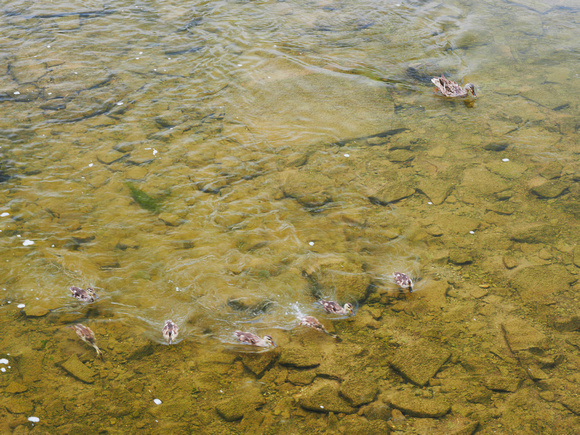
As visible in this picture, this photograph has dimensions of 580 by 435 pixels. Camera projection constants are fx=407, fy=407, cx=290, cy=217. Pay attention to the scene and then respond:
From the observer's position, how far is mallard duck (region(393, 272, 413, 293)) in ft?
18.9

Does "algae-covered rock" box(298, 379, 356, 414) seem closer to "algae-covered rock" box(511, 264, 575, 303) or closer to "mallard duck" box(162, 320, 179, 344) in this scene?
"mallard duck" box(162, 320, 179, 344)

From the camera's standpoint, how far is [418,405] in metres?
4.60

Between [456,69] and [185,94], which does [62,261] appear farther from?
[456,69]

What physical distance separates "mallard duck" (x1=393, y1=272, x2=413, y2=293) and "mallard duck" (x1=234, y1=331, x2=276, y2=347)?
78.7 inches

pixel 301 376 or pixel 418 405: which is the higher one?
pixel 418 405

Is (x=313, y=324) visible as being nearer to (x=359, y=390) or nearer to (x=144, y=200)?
(x=359, y=390)

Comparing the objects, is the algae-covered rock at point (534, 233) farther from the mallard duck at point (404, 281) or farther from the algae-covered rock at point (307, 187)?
the algae-covered rock at point (307, 187)

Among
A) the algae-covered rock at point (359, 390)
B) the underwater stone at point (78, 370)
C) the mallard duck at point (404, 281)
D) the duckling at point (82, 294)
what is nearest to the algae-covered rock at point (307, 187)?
the mallard duck at point (404, 281)

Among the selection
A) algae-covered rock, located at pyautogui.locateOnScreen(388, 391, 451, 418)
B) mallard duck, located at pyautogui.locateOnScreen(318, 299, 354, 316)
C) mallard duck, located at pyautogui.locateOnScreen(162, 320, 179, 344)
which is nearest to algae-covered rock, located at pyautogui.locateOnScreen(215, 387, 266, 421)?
mallard duck, located at pyautogui.locateOnScreen(162, 320, 179, 344)

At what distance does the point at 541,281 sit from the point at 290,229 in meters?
3.80

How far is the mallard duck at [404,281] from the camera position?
575 centimetres

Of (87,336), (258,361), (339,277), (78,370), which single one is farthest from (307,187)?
(78,370)

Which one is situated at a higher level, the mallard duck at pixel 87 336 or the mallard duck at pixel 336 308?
the mallard duck at pixel 336 308

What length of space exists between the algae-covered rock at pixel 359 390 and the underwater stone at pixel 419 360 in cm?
40
